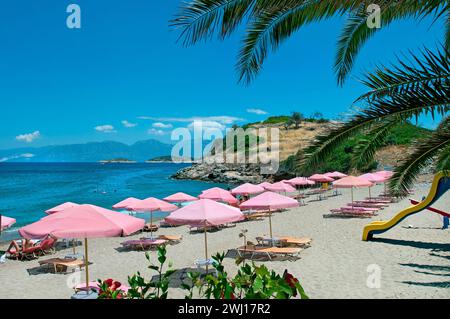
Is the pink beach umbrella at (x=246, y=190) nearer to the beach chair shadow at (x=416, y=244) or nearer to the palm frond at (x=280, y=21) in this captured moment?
the beach chair shadow at (x=416, y=244)

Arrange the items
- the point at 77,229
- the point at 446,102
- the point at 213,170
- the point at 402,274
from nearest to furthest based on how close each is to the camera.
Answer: the point at 446,102 → the point at 77,229 → the point at 402,274 → the point at 213,170

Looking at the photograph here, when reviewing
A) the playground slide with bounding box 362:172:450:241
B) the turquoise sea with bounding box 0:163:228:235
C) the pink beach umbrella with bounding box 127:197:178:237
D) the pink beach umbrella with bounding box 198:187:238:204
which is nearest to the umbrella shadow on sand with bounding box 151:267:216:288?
the pink beach umbrella with bounding box 127:197:178:237

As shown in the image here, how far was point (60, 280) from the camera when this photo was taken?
10.2 metres

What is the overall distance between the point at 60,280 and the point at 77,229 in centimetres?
461

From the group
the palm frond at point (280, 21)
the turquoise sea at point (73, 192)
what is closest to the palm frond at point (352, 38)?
the palm frond at point (280, 21)

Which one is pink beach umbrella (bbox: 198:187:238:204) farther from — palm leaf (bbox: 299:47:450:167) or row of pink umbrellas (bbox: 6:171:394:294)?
palm leaf (bbox: 299:47:450:167)

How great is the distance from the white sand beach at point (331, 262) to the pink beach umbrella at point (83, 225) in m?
2.28

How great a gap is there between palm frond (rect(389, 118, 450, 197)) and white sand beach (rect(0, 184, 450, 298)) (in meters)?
2.50

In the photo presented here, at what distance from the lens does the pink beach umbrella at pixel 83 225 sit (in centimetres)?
642

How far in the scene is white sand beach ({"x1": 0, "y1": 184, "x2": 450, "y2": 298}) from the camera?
7.95m

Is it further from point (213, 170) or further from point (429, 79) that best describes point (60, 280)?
point (213, 170)

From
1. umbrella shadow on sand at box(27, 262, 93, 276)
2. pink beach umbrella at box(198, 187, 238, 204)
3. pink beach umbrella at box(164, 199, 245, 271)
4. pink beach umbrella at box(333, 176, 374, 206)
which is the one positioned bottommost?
umbrella shadow on sand at box(27, 262, 93, 276)

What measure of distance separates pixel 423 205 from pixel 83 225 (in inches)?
363
